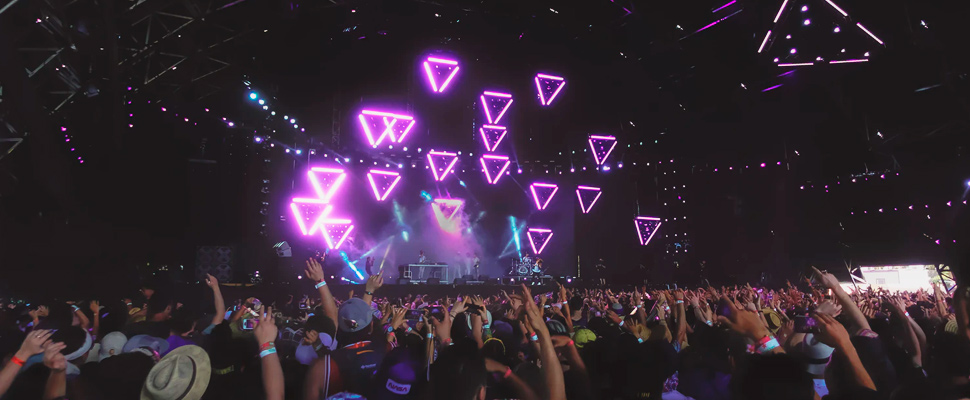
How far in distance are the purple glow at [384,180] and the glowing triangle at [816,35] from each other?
1044 centimetres

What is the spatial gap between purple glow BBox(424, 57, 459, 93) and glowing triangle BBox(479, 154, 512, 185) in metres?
2.55

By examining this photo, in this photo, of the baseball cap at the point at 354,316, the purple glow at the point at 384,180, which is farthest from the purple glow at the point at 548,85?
the baseball cap at the point at 354,316

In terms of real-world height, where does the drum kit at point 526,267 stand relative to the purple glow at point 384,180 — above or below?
below

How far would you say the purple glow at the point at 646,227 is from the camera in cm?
1941

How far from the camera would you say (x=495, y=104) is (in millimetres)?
18031

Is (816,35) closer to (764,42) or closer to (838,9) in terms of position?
(838,9)

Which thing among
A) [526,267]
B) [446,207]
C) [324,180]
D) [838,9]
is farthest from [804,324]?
[446,207]

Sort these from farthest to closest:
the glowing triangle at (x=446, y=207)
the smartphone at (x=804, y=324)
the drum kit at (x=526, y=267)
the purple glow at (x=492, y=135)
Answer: the glowing triangle at (x=446, y=207)
the drum kit at (x=526, y=267)
the purple glow at (x=492, y=135)
the smartphone at (x=804, y=324)

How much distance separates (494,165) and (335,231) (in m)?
5.84

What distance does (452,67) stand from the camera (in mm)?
17031

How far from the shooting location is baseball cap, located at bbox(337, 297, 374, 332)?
2961 millimetres

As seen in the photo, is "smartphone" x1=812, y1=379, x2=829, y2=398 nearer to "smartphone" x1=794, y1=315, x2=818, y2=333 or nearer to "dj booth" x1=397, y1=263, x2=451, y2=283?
"smartphone" x1=794, y1=315, x2=818, y2=333

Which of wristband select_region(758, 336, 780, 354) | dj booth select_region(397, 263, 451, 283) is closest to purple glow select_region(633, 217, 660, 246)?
dj booth select_region(397, 263, 451, 283)

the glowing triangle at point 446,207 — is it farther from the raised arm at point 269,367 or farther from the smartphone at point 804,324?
the raised arm at point 269,367
